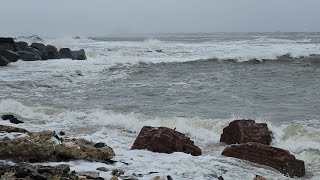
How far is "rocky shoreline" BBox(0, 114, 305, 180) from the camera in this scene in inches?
233

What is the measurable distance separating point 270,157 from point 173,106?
6.67 metres

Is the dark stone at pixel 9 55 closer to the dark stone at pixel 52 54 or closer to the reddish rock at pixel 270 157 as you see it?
the dark stone at pixel 52 54

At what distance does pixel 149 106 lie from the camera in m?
13.9

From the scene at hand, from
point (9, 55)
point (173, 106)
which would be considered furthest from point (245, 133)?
point (9, 55)

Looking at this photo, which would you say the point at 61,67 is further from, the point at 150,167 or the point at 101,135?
the point at 150,167

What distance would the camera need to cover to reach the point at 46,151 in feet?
22.6

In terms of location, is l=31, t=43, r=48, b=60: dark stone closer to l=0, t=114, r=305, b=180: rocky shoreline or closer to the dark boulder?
the dark boulder

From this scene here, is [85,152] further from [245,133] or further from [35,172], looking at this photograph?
[245,133]

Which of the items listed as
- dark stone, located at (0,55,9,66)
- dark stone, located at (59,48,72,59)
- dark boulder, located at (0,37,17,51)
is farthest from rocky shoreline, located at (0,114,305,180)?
dark stone, located at (59,48,72,59)

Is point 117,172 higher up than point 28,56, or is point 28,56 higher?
point 28,56

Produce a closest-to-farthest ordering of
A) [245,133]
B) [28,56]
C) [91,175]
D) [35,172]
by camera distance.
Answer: [35,172] → [91,175] → [245,133] → [28,56]

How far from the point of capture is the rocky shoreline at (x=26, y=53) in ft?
86.8

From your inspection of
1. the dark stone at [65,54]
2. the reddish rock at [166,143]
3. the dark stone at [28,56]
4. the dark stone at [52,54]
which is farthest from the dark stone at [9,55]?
the reddish rock at [166,143]

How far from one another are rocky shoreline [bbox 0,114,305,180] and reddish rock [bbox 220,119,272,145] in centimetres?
3
